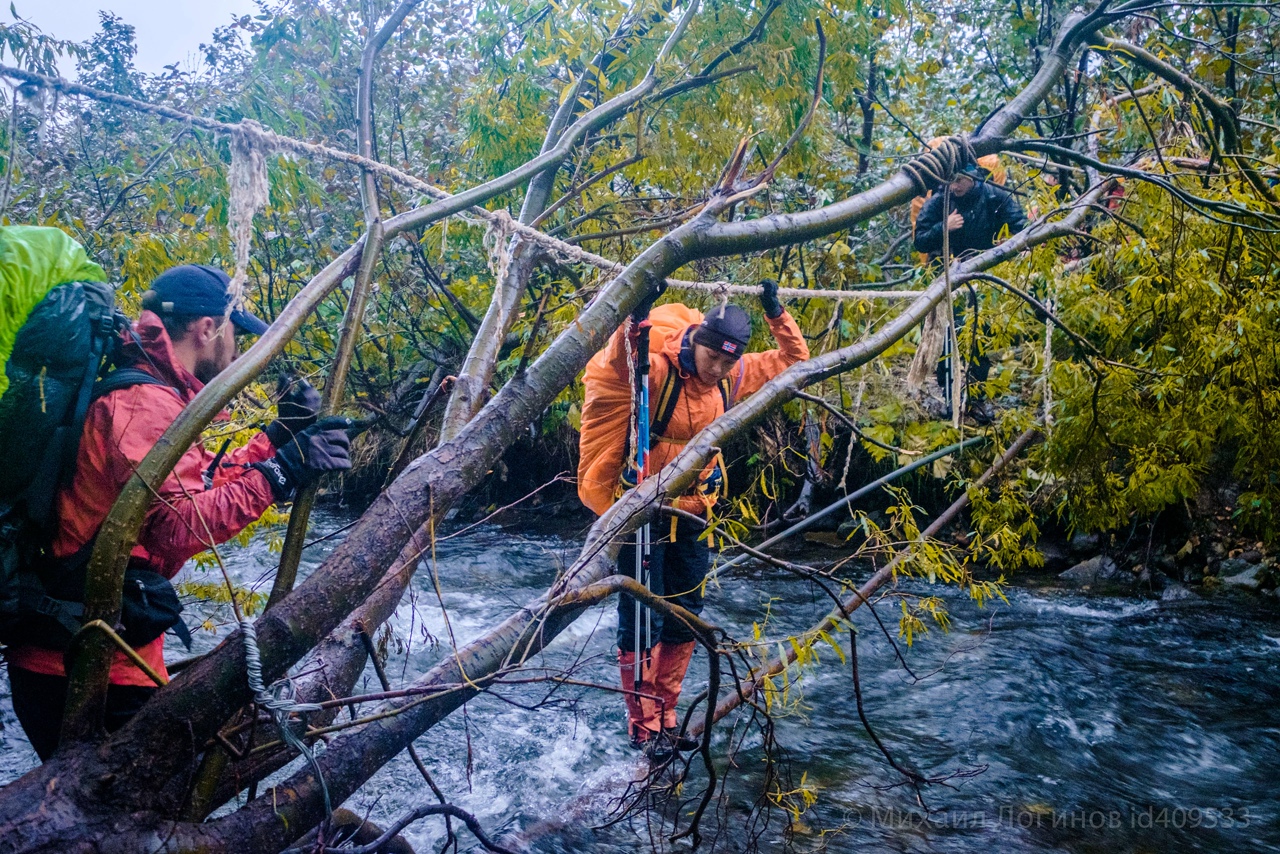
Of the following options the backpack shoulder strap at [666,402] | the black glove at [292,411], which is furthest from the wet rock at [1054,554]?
the black glove at [292,411]

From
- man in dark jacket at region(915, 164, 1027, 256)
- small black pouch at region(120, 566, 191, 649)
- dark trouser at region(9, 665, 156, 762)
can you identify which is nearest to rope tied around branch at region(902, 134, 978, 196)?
man in dark jacket at region(915, 164, 1027, 256)

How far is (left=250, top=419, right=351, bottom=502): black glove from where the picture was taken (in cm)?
222

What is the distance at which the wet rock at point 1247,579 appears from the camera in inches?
254

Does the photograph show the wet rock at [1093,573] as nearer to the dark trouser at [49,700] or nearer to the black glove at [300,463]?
the black glove at [300,463]

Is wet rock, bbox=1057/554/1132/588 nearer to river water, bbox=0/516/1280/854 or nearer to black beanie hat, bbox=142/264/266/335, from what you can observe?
river water, bbox=0/516/1280/854

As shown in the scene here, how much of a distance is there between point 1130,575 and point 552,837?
6080mm

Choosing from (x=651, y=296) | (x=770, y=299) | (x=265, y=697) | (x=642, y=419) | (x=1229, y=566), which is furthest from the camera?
(x=1229, y=566)

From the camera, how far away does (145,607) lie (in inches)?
82.5

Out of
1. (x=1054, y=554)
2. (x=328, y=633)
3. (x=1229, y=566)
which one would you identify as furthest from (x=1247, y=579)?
(x=328, y=633)

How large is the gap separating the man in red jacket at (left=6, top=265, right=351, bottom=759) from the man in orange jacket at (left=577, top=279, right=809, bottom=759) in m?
1.68

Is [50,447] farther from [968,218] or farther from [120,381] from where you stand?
[968,218]

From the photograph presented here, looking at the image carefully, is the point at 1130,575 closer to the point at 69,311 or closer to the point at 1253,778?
the point at 1253,778

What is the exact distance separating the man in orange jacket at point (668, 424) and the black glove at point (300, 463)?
1.62 metres

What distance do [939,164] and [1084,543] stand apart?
592 centimetres
